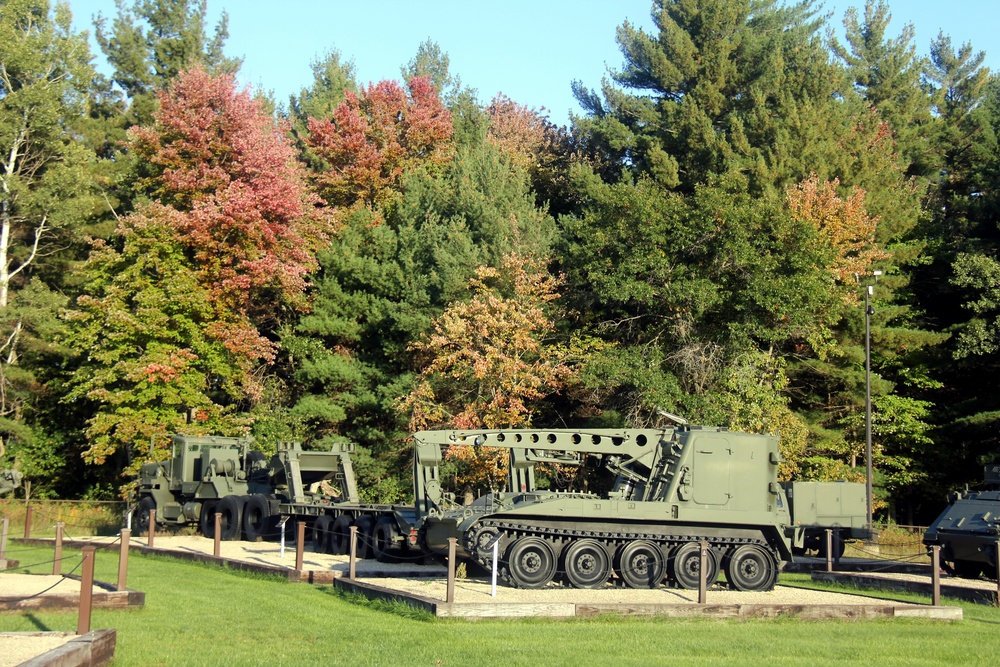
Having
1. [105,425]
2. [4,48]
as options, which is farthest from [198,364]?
[4,48]

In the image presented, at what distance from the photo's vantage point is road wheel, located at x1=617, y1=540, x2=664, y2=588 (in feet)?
60.2

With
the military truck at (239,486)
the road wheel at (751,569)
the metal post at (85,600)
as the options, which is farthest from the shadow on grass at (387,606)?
the military truck at (239,486)

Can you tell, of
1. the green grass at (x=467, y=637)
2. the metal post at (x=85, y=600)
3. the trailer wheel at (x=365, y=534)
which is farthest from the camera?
the trailer wheel at (x=365, y=534)

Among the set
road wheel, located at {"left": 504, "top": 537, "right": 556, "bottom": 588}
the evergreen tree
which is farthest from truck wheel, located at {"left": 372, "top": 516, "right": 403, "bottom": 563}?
the evergreen tree

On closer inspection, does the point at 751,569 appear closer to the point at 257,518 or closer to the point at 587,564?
the point at 587,564

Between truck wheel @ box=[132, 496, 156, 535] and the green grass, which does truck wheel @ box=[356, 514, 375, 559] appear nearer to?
the green grass

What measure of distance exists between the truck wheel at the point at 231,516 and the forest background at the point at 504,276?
7245mm

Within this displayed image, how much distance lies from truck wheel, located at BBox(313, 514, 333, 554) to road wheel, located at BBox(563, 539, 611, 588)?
7.87 m

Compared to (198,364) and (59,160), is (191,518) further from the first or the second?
(59,160)

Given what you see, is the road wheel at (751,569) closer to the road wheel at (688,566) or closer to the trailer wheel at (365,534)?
the road wheel at (688,566)

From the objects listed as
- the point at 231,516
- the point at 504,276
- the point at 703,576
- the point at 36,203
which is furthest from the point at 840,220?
the point at 36,203

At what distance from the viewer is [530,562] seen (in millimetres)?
18016

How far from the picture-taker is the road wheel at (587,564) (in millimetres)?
18078

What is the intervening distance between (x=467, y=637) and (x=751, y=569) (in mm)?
7906
